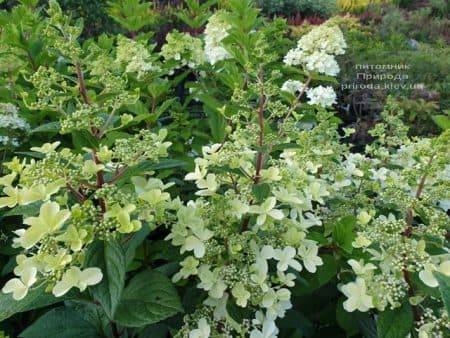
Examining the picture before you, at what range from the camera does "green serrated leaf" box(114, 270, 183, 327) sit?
98 centimetres

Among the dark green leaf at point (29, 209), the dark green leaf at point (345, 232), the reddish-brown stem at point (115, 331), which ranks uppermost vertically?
the dark green leaf at point (29, 209)

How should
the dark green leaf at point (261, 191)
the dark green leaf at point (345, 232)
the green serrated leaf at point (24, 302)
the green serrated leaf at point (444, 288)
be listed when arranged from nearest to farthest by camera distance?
the green serrated leaf at point (444, 288), the green serrated leaf at point (24, 302), the dark green leaf at point (261, 191), the dark green leaf at point (345, 232)

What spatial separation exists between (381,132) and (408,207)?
1.94 feet

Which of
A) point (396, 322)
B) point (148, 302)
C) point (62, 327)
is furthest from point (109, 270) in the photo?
point (396, 322)

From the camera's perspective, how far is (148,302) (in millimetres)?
1008

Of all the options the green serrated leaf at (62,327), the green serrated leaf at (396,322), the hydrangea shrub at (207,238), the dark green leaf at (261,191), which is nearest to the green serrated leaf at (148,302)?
the hydrangea shrub at (207,238)

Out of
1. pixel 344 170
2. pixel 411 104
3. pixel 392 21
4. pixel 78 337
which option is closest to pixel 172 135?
pixel 344 170

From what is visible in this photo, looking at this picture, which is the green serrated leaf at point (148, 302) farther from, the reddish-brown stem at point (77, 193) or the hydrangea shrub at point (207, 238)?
the reddish-brown stem at point (77, 193)

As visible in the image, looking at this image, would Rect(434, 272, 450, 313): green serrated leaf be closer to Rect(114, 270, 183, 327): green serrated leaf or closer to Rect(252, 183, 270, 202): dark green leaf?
Rect(252, 183, 270, 202): dark green leaf

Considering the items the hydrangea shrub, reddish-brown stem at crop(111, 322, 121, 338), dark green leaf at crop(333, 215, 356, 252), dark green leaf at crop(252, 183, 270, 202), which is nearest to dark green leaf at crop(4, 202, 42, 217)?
the hydrangea shrub

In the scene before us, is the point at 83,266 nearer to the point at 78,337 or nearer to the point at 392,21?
the point at 78,337

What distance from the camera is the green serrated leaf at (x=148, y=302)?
98 centimetres

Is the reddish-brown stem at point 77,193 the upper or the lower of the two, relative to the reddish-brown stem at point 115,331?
upper

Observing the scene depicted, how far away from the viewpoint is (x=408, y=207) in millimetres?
1033
